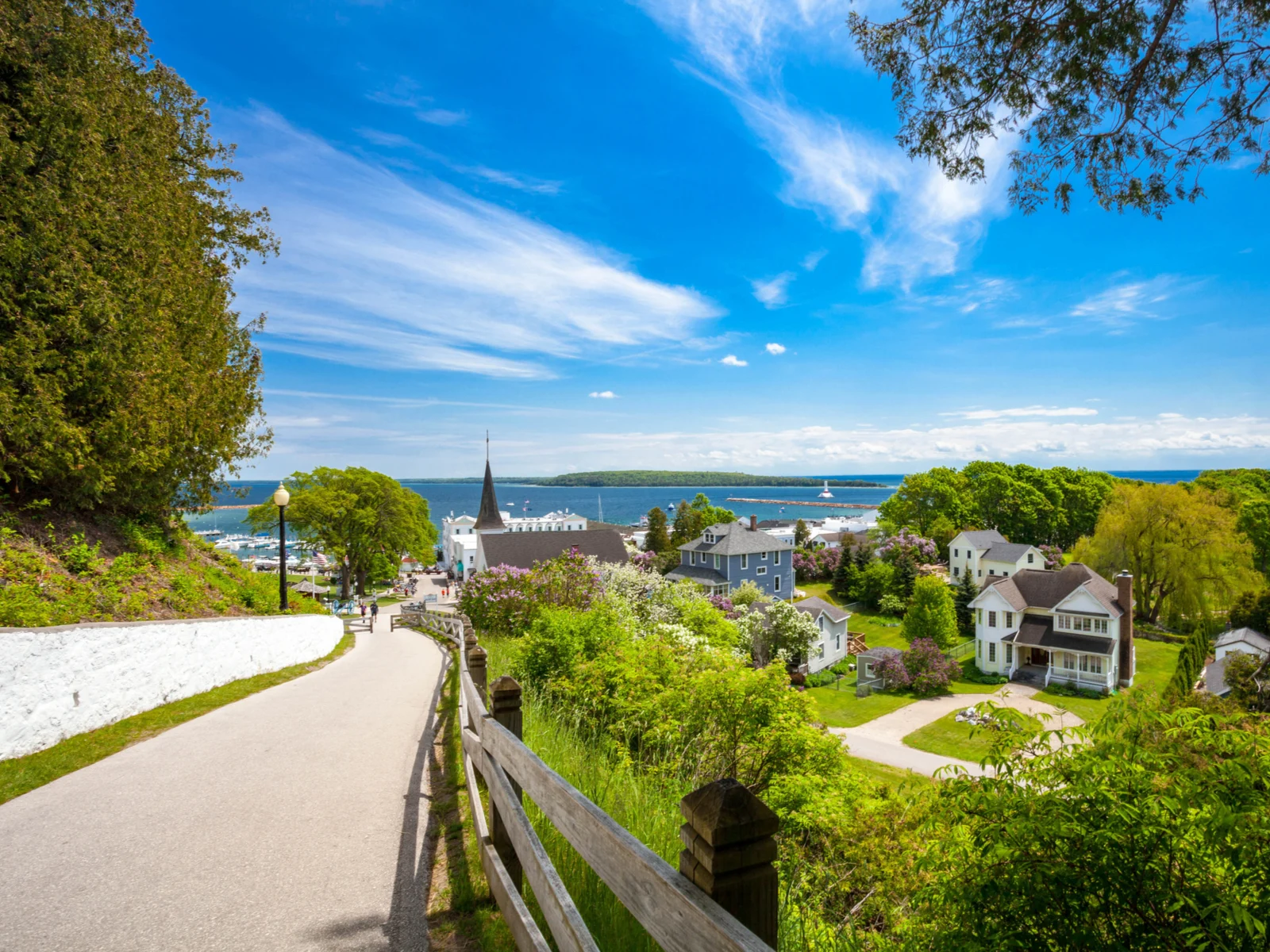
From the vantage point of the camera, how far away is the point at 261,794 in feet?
18.1

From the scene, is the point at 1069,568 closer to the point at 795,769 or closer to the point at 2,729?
the point at 795,769

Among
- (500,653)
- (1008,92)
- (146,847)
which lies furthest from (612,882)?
(500,653)

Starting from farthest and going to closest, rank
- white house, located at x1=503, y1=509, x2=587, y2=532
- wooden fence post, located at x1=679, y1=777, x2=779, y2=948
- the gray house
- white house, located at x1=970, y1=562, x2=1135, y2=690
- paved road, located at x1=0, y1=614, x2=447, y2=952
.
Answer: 1. white house, located at x1=503, y1=509, x2=587, y2=532
2. the gray house
3. white house, located at x1=970, y1=562, x2=1135, y2=690
4. paved road, located at x1=0, y1=614, x2=447, y2=952
5. wooden fence post, located at x1=679, y1=777, x2=779, y2=948

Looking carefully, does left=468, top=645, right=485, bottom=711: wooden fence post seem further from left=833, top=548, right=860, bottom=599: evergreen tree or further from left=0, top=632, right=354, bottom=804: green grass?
left=833, top=548, right=860, bottom=599: evergreen tree

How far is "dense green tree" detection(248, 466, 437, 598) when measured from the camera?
4200 cm

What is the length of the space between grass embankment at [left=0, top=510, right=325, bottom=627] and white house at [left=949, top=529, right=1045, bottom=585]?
44.7m

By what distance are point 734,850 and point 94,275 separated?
12.5 metres

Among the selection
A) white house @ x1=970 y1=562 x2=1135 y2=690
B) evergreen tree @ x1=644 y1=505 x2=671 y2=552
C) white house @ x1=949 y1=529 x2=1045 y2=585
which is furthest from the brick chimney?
evergreen tree @ x1=644 y1=505 x2=671 y2=552

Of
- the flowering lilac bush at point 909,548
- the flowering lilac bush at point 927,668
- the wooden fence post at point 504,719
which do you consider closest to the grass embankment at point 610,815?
the wooden fence post at point 504,719

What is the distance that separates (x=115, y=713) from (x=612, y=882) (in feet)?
29.0

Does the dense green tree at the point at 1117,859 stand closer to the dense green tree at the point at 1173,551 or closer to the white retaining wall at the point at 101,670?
the white retaining wall at the point at 101,670

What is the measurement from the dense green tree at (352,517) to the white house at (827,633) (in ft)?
97.2

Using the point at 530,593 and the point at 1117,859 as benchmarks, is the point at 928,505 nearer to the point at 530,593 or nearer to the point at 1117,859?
the point at 530,593

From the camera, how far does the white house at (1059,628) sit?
3061 centimetres
